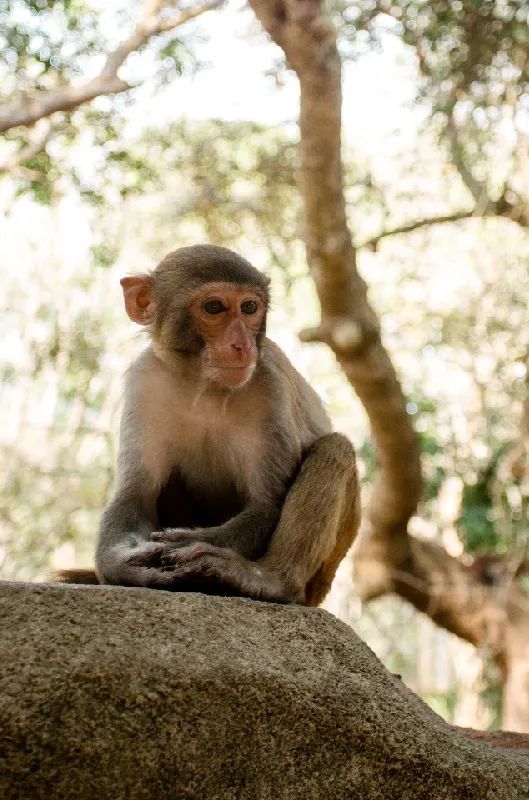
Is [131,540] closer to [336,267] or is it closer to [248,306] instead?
[248,306]

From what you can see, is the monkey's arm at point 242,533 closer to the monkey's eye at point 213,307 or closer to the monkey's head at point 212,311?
the monkey's head at point 212,311

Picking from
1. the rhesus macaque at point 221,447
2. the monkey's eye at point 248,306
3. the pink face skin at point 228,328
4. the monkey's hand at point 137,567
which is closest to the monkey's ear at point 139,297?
the rhesus macaque at point 221,447

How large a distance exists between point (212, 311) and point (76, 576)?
1252mm

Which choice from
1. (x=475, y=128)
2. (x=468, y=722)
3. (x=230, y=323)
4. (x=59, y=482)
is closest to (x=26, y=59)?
(x=475, y=128)

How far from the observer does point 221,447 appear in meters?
3.97

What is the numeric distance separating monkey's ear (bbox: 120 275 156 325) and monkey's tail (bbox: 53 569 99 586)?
3.53 feet

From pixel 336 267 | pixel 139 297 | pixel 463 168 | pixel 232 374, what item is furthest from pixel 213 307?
pixel 463 168

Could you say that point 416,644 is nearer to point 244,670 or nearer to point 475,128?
point 475,128

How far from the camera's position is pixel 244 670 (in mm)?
2826

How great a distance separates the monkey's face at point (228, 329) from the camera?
12.4 feet

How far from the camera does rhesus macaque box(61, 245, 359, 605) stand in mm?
3674

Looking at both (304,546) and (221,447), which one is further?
(221,447)

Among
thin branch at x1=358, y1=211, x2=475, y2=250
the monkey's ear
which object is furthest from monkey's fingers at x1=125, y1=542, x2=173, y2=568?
thin branch at x1=358, y1=211, x2=475, y2=250

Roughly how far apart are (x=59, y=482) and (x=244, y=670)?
9.98 m
